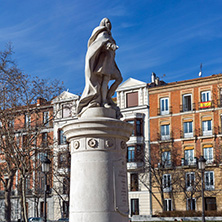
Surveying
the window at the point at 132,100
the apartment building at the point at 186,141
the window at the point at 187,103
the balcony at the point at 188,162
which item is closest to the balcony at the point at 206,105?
the apartment building at the point at 186,141

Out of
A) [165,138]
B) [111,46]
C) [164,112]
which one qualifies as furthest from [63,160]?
[111,46]

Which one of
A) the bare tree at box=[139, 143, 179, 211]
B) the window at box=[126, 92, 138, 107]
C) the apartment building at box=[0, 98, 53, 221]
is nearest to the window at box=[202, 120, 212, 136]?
the bare tree at box=[139, 143, 179, 211]

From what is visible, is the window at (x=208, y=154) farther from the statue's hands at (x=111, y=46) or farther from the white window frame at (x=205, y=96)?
the statue's hands at (x=111, y=46)

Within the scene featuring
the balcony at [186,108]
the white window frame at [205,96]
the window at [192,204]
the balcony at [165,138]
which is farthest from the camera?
the balcony at [165,138]

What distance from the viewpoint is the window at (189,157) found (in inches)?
1845

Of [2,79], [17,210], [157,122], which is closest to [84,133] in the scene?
[2,79]

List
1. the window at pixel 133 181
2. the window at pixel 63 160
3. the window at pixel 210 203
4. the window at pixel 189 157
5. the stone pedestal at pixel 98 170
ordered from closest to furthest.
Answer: the stone pedestal at pixel 98 170, the window at pixel 63 160, the window at pixel 210 203, the window at pixel 189 157, the window at pixel 133 181

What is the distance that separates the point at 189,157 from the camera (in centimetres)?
4734

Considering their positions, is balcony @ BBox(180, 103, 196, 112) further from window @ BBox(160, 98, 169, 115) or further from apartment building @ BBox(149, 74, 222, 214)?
window @ BBox(160, 98, 169, 115)

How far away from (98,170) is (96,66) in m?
2.46

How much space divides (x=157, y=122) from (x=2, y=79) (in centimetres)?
2802

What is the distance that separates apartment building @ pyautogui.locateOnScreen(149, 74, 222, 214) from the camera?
45.4 m

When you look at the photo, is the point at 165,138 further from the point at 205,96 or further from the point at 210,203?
the point at 210,203

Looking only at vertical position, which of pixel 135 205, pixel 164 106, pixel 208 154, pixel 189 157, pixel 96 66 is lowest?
pixel 135 205
